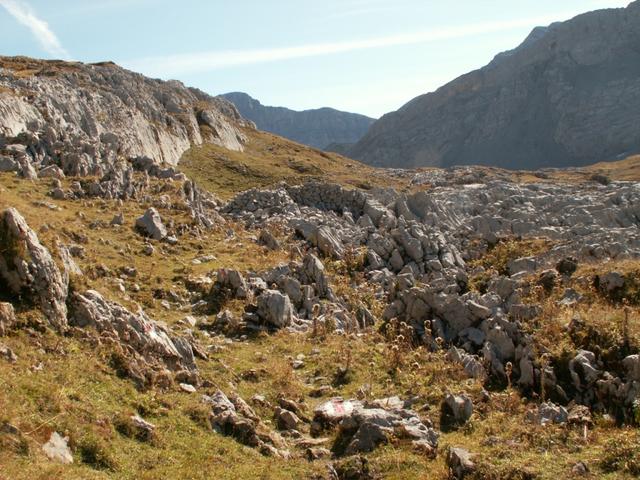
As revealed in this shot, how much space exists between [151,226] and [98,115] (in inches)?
1677

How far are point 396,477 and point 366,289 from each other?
1925cm

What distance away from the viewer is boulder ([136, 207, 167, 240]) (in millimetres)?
32812

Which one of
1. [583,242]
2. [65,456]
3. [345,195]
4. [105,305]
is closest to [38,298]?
[105,305]

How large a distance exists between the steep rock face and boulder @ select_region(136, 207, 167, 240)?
39.4 feet

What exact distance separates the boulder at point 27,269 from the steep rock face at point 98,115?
28710 millimetres

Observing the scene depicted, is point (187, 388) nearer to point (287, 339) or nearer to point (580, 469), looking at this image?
point (287, 339)

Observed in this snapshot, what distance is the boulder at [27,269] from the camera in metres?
14.8

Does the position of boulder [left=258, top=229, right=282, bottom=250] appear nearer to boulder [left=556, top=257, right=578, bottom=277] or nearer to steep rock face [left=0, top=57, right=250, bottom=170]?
steep rock face [left=0, top=57, right=250, bottom=170]

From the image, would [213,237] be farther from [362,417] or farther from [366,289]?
[362,417]

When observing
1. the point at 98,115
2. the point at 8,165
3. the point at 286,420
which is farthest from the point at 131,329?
the point at 98,115

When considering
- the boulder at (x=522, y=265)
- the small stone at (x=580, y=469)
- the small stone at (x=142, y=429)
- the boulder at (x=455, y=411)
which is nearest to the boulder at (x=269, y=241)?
the boulder at (x=522, y=265)

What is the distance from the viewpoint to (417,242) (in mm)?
38312

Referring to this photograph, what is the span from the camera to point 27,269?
14.9m

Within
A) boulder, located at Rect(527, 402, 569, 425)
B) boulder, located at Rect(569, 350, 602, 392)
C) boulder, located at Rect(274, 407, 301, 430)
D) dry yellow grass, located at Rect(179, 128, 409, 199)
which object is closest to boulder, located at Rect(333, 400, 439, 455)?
boulder, located at Rect(274, 407, 301, 430)
